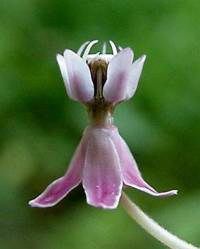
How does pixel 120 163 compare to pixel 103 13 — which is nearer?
pixel 120 163

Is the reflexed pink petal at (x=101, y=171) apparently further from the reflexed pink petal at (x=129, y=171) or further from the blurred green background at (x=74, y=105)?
the blurred green background at (x=74, y=105)

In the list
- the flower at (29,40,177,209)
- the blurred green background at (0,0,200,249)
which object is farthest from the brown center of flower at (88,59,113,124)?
the blurred green background at (0,0,200,249)

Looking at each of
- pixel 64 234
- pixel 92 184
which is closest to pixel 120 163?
pixel 92 184

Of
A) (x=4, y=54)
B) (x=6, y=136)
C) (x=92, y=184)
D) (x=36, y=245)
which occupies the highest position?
(x=92, y=184)

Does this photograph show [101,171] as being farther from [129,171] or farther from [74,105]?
[74,105]

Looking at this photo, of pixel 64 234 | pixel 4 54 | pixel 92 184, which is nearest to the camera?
pixel 92 184

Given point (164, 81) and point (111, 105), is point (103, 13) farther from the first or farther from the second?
point (111, 105)

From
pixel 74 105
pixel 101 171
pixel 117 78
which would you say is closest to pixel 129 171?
pixel 101 171
